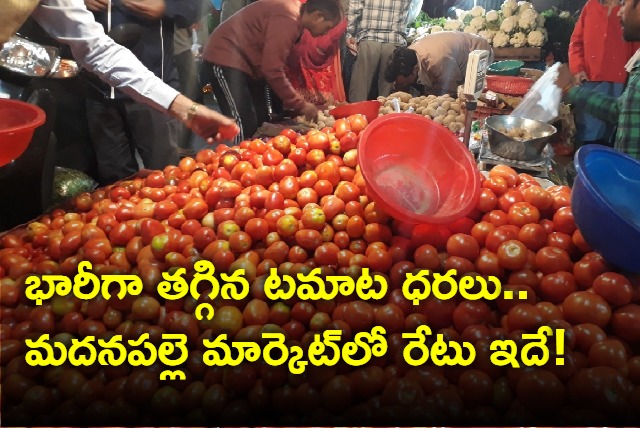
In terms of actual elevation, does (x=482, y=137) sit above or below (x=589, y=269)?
below

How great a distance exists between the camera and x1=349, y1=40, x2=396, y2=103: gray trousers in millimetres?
4910

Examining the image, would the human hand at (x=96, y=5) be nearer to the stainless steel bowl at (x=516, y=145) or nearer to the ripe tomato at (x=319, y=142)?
the ripe tomato at (x=319, y=142)

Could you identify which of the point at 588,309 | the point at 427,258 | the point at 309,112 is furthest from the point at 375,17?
the point at 588,309

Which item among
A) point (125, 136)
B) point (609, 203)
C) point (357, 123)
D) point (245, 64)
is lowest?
point (125, 136)

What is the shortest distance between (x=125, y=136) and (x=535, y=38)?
5.32 m

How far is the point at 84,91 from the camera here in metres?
3.43

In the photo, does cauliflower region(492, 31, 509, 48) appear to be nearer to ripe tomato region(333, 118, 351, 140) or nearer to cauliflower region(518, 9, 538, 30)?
cauliflower region(518, 9, 538, 30)

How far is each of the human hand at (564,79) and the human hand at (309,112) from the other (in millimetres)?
1988

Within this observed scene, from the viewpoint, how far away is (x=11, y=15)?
1789mm

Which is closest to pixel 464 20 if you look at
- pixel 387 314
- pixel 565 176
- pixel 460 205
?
pixel 565 176

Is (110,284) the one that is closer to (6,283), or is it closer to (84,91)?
(6,283)

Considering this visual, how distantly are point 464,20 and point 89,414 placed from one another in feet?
24.0

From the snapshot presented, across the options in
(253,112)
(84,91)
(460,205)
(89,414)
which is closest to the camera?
(89,414)

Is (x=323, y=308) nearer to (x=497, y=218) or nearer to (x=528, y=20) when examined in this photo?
(x=497, y=218)
